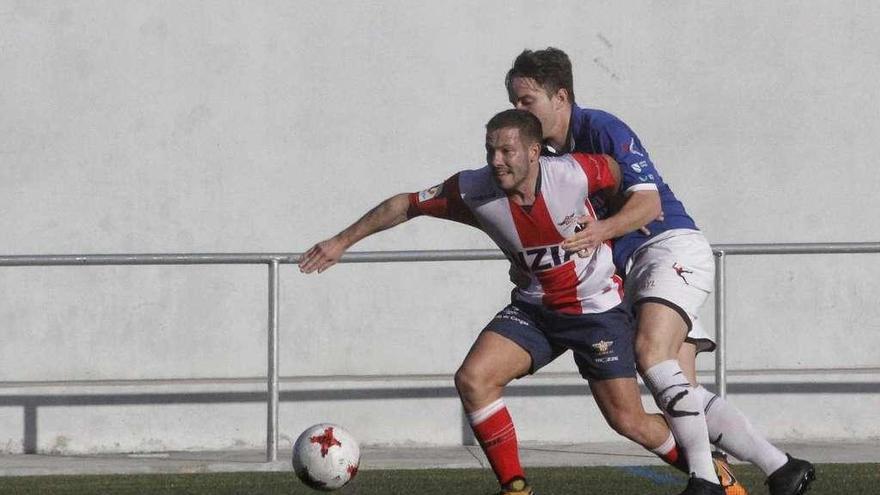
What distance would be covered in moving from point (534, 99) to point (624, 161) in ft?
1.47

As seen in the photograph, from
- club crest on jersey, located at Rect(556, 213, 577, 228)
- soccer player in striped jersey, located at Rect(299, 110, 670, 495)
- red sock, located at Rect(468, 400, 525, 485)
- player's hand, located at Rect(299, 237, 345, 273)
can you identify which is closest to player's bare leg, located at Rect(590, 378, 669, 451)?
soccer player in striped jersey, located at Rect(299, 110, 670, 495)

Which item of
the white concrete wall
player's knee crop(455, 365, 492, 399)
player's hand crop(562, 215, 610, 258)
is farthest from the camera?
the white concrete wall

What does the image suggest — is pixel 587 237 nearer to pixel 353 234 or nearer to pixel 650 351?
pixel 650 351

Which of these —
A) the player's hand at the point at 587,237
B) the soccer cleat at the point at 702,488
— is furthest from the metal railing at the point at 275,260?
the player's hand at the point at 587,237

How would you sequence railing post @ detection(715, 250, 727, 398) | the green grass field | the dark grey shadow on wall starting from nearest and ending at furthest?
the green grass field → railing post @ detection(715, 250, 727, 398) → the dark grey shadow on wall

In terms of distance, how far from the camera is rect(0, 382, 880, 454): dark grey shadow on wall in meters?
9.08

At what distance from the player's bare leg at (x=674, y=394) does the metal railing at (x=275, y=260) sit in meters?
2.31

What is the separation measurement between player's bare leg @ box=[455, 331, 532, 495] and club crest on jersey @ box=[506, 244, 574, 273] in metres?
0.31

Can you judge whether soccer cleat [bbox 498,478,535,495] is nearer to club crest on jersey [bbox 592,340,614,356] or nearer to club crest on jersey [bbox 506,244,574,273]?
club crest on jersey [bbox 592,340,614,356]

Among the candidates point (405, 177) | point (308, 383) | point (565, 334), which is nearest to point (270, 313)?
point (308, 383)

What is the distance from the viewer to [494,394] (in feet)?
20.3

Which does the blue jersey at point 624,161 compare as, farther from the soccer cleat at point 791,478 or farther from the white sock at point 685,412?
the soccer cleat at point 791,478

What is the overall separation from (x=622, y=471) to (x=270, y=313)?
6.47ft

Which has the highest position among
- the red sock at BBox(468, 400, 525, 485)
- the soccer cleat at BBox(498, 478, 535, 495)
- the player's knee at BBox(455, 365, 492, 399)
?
the player's knee at BBox(455, 365, 492, 399)
